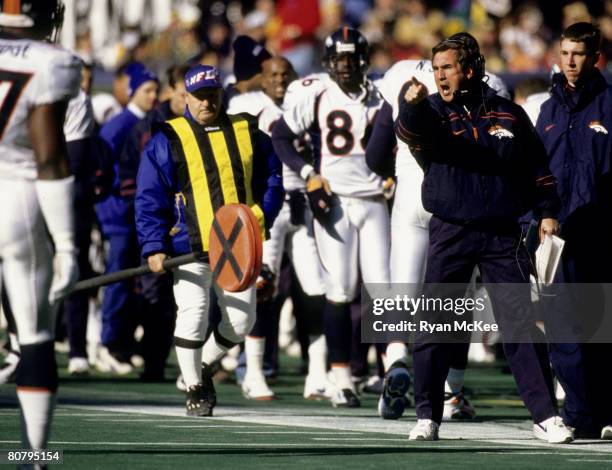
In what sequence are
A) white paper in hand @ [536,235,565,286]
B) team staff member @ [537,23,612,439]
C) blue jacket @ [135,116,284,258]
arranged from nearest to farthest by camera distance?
white paper in hand @ [536,235,565,286], team staff member @ [537,23,612,439], blue jacket @ [135,116,284,258]

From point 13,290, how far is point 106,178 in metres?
6.56

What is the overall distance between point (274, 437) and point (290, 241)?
12.0 ft

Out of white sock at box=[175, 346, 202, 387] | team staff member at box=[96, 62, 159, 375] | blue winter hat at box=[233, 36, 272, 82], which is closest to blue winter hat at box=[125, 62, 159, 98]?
team staff member at box=[96, 62, 159, 375]

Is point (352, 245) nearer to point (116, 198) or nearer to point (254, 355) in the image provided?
point (254, 355)

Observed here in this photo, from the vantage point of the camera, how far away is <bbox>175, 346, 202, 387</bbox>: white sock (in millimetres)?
10242

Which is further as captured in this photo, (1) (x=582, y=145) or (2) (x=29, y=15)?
(1) (x=582, y=145)

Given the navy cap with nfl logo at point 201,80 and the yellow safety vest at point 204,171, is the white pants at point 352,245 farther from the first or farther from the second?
the navy cap with nfl logo at point 201,80

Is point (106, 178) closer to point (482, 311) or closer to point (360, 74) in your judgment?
point (360, 74)

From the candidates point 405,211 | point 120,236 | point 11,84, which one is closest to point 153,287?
point 120,236

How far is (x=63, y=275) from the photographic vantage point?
704 centimetres

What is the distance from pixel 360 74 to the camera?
1194 centimetres

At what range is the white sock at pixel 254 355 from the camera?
1220 centimetres

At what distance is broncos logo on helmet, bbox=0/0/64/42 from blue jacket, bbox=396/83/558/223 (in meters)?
2.20

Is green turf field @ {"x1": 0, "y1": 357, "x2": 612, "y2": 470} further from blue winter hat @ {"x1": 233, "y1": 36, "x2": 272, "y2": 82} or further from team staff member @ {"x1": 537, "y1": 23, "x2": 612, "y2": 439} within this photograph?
blue winter hat @ {"x1": 233, "y1": 36, "x2": 272, "y2": 82}
